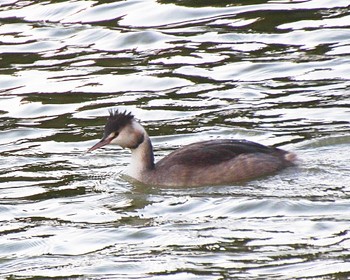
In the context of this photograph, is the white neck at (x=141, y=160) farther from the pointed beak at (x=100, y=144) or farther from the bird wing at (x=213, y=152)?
the pointed beak at (x=100, y=144)

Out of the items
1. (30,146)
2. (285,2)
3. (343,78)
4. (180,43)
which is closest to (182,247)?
(30,146)

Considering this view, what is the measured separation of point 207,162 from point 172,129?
176cm

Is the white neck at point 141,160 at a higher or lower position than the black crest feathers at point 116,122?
lower

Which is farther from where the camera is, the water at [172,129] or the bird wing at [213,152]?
the bird wing at [213,152]

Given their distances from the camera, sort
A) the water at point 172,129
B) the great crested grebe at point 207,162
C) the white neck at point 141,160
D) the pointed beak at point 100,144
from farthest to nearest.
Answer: the white neck at point 141,160, the pointed beak at point 100,144, the great crested grebe at point 207,162, the water at point 172,129

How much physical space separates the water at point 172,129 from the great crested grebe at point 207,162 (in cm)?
16

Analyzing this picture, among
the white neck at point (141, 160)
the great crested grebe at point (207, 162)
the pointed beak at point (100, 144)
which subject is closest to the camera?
the great crested grebe at point (207, 162)

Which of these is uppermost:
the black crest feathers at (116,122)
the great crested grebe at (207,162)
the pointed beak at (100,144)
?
the black crest feathers at (116,122)

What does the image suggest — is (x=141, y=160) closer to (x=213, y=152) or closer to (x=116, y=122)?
(x=116, y=122)

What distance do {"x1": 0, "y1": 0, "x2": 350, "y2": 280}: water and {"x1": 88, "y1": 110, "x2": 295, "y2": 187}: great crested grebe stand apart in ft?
0.53

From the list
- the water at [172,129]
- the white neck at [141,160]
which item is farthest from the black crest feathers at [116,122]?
the water at [172,129]

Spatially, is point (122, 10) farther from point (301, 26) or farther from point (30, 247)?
point (30, 247)

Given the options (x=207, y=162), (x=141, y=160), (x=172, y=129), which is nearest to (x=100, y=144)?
(x=141, y=160)

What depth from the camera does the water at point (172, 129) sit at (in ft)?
34.6
